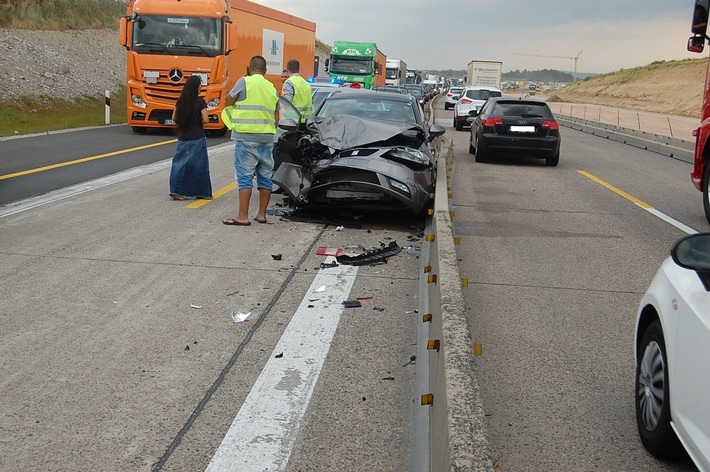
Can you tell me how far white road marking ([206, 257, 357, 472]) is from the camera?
13.0 feet

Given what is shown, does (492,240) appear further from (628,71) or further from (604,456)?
(628,71)

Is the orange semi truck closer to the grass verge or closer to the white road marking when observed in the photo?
the grass verge

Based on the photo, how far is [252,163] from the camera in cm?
995

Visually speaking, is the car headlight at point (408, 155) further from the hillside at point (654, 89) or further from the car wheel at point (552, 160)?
the hillside at point (654, 89)

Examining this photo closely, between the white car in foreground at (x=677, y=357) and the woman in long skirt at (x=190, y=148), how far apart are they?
7869mm

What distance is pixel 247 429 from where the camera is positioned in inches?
168

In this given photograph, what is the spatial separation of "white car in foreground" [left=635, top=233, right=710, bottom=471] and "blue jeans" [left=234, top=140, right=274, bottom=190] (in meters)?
6.20

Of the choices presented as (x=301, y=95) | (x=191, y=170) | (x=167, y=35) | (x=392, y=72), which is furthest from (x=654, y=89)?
(x=191, y=170)

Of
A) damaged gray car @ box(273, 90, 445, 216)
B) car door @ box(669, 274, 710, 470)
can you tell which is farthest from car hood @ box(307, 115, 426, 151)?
car door @ box(669, 274, 710, 470)

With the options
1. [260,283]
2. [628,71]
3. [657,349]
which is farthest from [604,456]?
[628,71]

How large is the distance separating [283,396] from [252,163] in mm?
5569

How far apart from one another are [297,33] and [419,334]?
29.4 m

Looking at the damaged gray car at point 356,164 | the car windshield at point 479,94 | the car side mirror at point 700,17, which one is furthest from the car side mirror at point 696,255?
the car windshield at point 479,94

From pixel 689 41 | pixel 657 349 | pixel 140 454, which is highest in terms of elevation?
pixel 689 41
